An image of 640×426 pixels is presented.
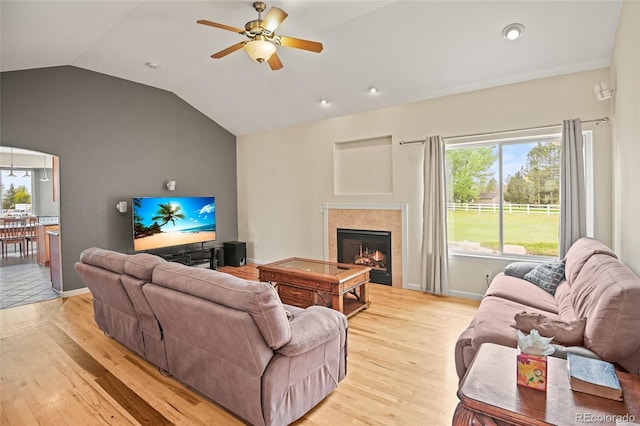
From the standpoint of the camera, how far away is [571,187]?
11.8 feet

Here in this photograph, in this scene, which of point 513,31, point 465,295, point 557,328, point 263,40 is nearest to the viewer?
point 557,328

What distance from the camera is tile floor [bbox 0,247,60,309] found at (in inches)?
183

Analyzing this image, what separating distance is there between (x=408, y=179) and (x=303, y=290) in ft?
7.62

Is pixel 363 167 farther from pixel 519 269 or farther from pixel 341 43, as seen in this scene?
pixel 519 269

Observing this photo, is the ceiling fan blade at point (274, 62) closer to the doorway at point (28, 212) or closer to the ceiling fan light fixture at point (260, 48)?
the ceiling fan light fixture at point (260, 48)

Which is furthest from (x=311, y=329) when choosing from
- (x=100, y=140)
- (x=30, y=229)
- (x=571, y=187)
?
(x=30, y=229)

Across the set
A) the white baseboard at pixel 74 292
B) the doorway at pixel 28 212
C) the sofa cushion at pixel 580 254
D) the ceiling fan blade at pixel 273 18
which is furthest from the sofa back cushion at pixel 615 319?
the doorway at pixel 28 212

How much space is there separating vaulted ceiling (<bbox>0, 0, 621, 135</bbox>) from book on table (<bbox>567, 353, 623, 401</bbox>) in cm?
321

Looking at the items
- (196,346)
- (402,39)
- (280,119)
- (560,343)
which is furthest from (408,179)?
(196,346)

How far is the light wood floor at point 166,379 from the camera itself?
2.12 meters

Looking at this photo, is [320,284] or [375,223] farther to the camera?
[375,223]

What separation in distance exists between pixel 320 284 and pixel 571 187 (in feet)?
9.65

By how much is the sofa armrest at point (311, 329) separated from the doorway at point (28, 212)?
5.21m

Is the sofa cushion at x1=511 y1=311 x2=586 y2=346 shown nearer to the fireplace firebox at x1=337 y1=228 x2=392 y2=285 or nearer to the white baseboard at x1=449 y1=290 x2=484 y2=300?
the white baseboard at x1=449 y1=290 x2=484 y2=300
